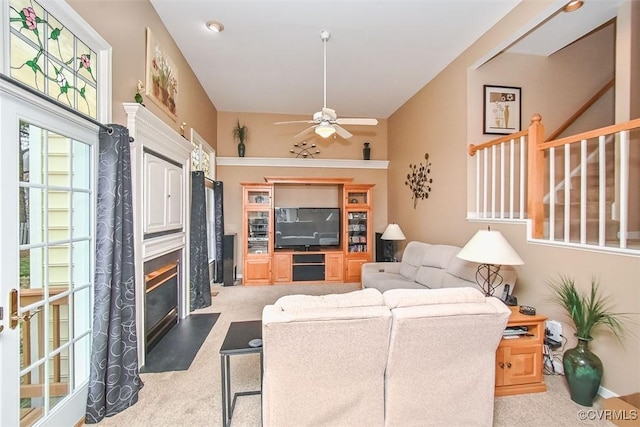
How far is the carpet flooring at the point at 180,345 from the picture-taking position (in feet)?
8.73

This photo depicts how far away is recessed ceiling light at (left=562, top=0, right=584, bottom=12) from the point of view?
277 centimetres

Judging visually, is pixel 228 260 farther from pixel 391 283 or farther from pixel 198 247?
pixel 391 283

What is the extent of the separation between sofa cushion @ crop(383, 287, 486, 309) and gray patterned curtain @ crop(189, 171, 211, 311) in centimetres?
318

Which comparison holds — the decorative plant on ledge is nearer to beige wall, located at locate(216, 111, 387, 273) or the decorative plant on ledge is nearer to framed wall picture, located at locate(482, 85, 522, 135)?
framed wall picture, located at locate(482, 85, 522, 135)

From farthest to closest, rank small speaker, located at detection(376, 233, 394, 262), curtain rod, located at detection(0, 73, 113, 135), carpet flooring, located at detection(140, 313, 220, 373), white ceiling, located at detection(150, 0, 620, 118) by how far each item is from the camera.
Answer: small speaker, located at detection(376, 233, 394, 262) < white ceiling, located at detection(150, 0, 620, 118) < carpet flooring, located at detection(140, 313, 220, 373) < curtain rod, located at detection(0, 73, 113, 135)

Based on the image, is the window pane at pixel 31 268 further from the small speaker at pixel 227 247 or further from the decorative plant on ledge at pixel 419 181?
the decorative plant on ledge at pixel 419 181

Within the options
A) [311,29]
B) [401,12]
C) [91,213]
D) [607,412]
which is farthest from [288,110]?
[607,412]

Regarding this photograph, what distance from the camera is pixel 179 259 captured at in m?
3.71

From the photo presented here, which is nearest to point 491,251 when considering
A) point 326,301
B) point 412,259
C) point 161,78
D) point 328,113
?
point 326,301

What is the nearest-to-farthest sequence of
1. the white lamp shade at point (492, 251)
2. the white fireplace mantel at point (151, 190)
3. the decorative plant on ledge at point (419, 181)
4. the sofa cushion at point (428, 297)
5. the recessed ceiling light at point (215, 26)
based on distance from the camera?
the sofa cushion at point (428, 297) < the white lamp shade at point (492, 251) < the white fireplace mantel at point (151, 190) < the recessed ceiling light at point (215, 26) < the decorative plant on ledge at point (419, 181)

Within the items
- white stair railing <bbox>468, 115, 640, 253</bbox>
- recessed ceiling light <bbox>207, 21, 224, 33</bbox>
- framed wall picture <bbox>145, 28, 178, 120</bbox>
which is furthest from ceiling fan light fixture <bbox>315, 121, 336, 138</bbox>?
white stair railing <bbox>468, 115, 640, 253</bbox>

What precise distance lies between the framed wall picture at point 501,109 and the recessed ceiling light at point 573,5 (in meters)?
0.92

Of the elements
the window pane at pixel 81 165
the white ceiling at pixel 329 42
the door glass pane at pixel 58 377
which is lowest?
the door glass pane at pixel 58 377

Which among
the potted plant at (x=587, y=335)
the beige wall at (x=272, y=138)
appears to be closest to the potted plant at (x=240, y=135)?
the beige wall at (x=272, y=138)
